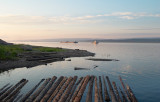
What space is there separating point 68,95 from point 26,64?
27065 mm

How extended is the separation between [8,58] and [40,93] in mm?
28649

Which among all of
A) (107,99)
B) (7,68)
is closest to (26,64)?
(7,68)

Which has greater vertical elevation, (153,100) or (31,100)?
(31,100)

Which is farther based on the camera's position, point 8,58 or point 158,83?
point 8,58

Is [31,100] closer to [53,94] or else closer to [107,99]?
[53,94]

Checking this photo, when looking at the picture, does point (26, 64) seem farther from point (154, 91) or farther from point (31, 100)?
point (154, 91)

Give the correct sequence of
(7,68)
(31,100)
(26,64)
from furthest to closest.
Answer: (26,64) < (7,68) < (31,100)

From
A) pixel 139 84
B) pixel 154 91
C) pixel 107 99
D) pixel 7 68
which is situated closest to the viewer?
pixel 107 99

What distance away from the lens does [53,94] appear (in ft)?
57.3

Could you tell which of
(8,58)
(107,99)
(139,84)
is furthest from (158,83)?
(8,58)

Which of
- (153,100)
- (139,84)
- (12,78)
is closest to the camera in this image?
(153,100)

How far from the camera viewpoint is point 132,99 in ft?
56.0

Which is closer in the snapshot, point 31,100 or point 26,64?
point 31,100

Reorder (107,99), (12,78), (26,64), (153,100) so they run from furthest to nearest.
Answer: (26,64) < (12,78) < (153,100) < (107,99)
